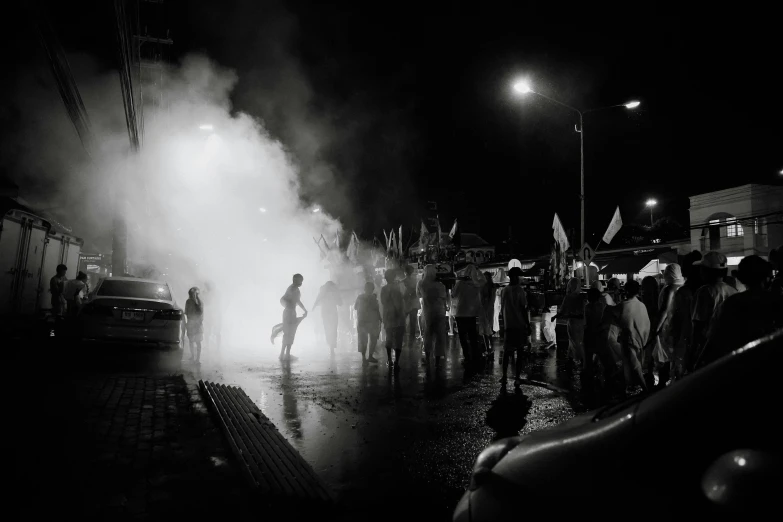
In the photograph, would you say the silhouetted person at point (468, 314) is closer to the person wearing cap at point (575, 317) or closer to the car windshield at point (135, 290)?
the person wearing cap at point (575, 317)

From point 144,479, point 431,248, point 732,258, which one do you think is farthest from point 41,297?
point 732,258

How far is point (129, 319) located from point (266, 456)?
229 inches

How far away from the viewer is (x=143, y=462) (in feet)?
12.8

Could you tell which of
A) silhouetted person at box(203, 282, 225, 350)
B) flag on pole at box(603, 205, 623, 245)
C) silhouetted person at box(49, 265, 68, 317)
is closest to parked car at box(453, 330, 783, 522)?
silhouetted person at box(203, 282, 225, 350)

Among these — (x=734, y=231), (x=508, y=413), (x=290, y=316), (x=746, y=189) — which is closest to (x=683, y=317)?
(x=508, y=413)

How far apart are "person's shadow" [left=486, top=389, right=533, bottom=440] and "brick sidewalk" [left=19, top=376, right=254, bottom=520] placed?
2.66 m

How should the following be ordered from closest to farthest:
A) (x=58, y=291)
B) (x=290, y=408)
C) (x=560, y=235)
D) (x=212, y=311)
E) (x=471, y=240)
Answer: (x=290, y=408)
(x=58, y=291)
(x=212, y=311)
(x=560, y=235)
(x=471, y=240)

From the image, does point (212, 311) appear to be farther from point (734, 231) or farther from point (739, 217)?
point (734, 231)

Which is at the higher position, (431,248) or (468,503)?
(431,248)

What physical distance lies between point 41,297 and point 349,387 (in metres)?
8.94

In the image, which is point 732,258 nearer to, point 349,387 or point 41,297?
point 349,387

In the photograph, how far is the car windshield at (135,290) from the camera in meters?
9.27

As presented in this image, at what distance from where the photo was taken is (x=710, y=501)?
3.90 ft

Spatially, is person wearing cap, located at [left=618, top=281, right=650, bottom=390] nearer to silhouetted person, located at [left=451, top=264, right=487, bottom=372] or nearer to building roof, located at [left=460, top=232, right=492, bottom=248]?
silhouetted person, located at [left=451, top=264, right=487, bottom=372]
